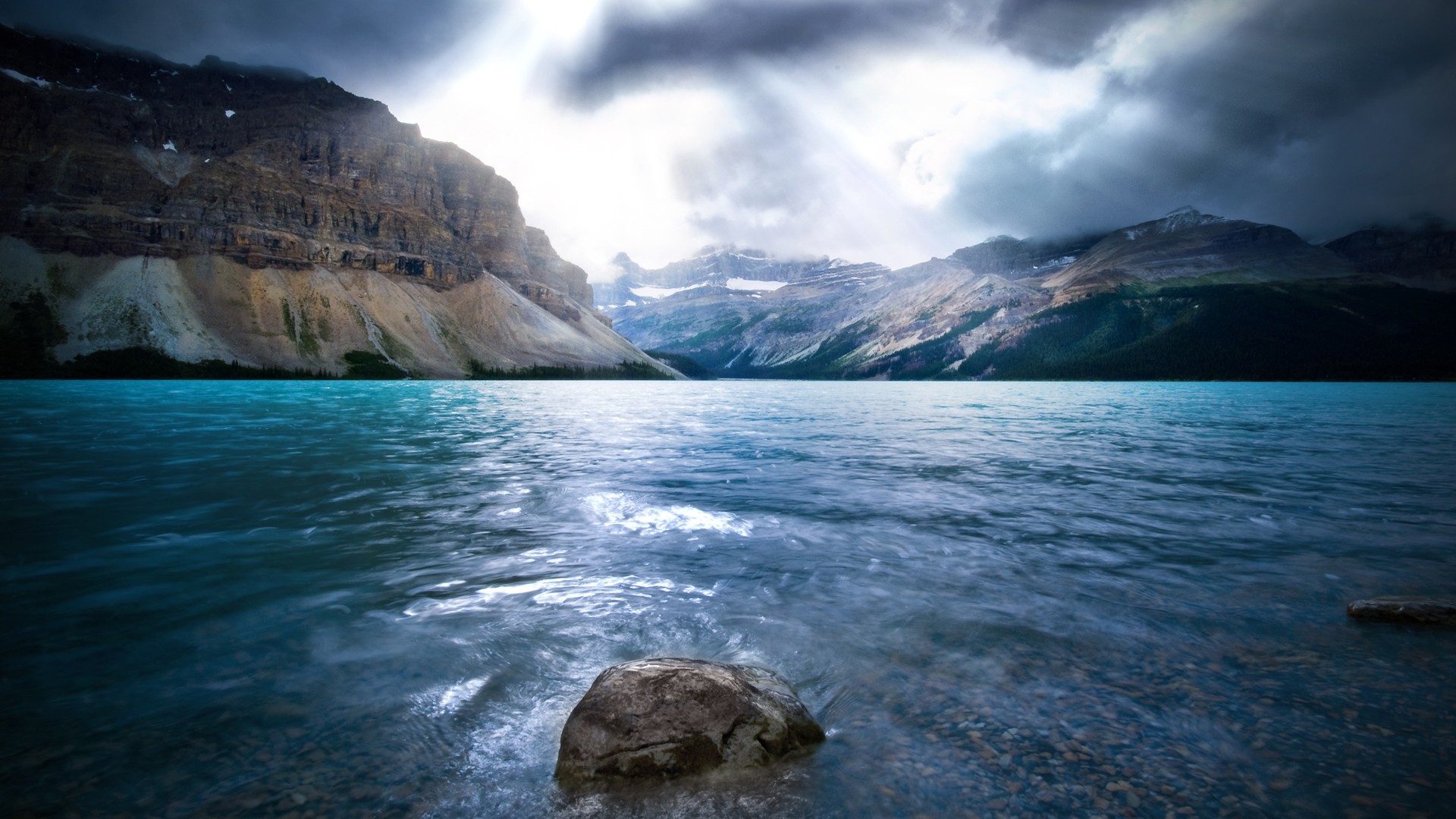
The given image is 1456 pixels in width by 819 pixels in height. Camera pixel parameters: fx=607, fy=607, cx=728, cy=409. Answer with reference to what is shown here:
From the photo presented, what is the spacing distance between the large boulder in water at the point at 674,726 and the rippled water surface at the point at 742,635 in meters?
0.30

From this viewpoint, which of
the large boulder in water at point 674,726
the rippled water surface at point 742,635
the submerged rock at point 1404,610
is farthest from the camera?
the submerged rock at point 1404,610

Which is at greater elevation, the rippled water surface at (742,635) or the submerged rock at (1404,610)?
the submerged rock at (1404,610)

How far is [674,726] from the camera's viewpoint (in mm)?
6160

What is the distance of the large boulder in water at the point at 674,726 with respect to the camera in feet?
19.4

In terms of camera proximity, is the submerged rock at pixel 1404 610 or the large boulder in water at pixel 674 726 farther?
the submerged rock at pixel 1404 610

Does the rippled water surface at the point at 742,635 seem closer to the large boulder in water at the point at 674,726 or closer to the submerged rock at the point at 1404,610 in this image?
the large boulder in water at the point at 674,726

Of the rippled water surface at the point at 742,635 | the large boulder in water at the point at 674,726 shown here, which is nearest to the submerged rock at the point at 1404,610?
the rippled water surface at the point at 742,635

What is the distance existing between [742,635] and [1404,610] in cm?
1043

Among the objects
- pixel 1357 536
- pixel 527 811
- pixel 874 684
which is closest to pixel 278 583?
pixel 527 811

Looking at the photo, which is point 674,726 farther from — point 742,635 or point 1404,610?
point 1404,610

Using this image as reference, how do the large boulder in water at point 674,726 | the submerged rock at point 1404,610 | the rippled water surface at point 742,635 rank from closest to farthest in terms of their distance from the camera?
the rippled water surface at point 742,635 → the large boulder in water at point 674,726 → the submerged rock at point 1404,610

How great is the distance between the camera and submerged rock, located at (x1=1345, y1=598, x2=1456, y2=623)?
9.39m

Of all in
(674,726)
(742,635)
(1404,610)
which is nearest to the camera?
(674,726)

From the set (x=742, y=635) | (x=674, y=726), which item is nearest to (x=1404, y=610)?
(x=742, y=635)
